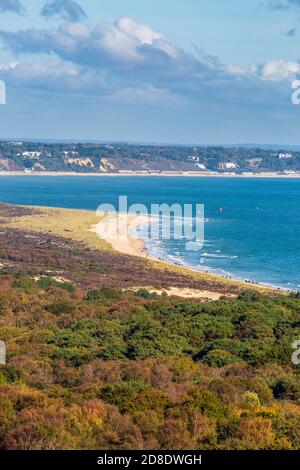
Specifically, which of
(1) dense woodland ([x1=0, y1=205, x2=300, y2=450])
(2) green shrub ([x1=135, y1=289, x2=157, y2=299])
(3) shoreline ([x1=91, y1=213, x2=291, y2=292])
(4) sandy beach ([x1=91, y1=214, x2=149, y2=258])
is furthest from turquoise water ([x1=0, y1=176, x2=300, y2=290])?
(1) dense woodland ([x1=0, y1=205, x2=300, y2=450])

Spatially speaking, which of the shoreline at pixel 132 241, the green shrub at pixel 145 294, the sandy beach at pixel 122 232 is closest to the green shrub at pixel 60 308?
the green shrub at pixel 145 294

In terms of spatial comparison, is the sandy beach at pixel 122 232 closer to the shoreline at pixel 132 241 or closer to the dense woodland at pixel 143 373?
the shoreline at pixel 132 241

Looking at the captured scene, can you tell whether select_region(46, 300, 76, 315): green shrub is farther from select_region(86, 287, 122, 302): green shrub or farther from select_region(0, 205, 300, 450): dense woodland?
select_region(86, 287, 122, 302): green shrub

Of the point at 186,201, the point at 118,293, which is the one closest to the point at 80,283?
the point at 118,293

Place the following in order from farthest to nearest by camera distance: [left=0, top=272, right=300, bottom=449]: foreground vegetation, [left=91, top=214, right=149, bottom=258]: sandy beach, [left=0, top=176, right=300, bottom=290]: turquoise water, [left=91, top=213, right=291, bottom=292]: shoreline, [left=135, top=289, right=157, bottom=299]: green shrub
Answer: [left=91, top=214, right=149, bottom=258]: sandy beach → [left=0, top=176, right=300, bottom=290]: turquoise water → [left=91, top=213, right=291, bottom=292]: shoreline → [left=135, top=289, right=157, bottom=299]: green shrub → [left=0, top=272, right=300, bottom=449]: foreground vegetation

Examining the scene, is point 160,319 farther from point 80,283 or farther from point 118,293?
point 80,283

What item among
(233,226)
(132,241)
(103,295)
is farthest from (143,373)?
(233,226)
